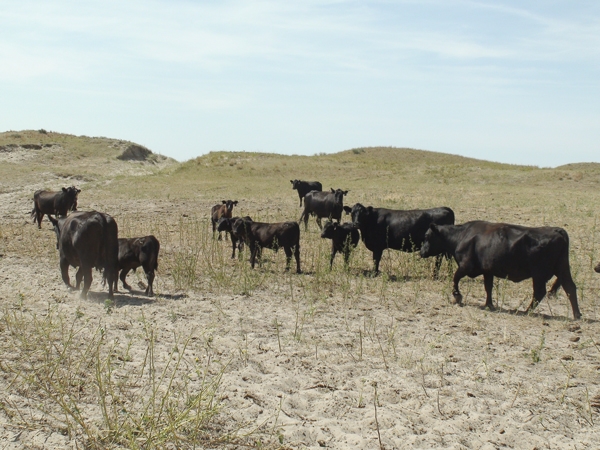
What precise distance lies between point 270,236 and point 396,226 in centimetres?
263

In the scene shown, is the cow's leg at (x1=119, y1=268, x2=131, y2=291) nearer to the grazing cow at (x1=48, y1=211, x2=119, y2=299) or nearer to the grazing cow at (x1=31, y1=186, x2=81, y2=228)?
the grazing cow at (x1=48, y1=211, x2=119, y2=299)

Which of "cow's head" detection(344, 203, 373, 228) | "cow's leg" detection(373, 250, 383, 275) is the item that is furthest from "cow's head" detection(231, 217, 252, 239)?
"cow's leg" detection(373, 250, 383, 275)

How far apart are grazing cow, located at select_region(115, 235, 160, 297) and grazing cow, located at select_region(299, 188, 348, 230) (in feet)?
28.6

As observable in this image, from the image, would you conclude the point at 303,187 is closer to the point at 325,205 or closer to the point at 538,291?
the point at 325,205

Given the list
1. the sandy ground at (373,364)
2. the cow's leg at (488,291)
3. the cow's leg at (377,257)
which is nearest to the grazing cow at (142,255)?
the sandy ground at (373,364)

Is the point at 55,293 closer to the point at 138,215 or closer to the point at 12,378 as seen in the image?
the point at 12,378

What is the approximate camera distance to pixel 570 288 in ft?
30.6

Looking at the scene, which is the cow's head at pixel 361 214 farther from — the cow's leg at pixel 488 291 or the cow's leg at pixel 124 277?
the cow's leg at pixel 124 277

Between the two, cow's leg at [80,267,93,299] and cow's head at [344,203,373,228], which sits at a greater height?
cow's head at [344,203,373,228]

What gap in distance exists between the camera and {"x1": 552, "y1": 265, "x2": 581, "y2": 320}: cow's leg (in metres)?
9.23

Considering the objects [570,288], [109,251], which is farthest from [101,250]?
[570,288]

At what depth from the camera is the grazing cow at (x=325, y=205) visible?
19016mm

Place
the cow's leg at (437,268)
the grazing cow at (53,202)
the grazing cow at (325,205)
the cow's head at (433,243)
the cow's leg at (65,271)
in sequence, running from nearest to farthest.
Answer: the cow's leg at (65,271) → the cow's head at (433,243) → the cow's leg at (437,268) → the grazing cow at (325,205) → the grazing cow at (53,202)

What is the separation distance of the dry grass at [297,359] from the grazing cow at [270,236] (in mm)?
458
